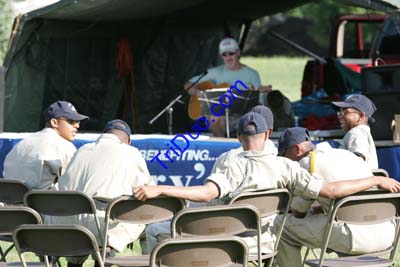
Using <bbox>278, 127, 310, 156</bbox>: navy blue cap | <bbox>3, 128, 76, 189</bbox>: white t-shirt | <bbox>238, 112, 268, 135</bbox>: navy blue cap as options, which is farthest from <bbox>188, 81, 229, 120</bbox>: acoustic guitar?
<bbox>238, 112, 268, 135</bbox>: navy blue cap

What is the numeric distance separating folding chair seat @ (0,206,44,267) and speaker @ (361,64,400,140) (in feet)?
17.0

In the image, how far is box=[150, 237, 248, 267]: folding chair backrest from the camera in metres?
5.07

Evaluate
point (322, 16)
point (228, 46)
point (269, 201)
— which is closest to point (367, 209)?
point (269, 201)

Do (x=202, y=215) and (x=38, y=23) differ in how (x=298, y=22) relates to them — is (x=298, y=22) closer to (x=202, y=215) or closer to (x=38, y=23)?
(x=38, y=23)

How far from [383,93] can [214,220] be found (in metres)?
5.21

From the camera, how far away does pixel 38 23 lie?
12.6 metres

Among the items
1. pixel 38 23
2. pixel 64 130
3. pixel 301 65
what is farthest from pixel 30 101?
pixel 301 65

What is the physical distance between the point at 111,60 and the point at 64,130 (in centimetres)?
681

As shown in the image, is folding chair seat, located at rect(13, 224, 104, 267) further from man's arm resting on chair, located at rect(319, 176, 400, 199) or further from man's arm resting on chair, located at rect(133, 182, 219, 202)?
man's arm resting on chair, located at rect(319, 176, 400, 199)

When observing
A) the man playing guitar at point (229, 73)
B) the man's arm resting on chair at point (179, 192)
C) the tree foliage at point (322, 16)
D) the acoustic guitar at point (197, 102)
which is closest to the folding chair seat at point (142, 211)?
the man's arm resting on chair at point (179, 192)

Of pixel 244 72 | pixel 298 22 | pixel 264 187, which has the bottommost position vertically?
pixel 264 187

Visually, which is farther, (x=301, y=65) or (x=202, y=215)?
(x=301, y=65)

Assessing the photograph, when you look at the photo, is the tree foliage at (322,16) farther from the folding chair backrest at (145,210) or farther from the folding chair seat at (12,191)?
the folding chair backrest at (145,210)

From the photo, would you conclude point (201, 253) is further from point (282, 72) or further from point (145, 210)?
point (282, 72)
